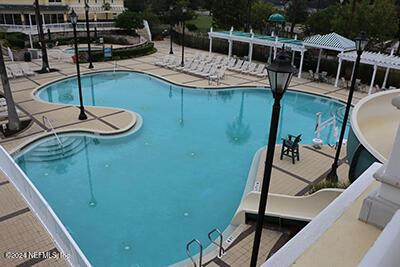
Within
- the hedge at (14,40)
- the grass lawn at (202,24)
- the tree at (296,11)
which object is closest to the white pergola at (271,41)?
the hedge at (14,40)

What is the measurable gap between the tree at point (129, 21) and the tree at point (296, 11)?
60.6 feet

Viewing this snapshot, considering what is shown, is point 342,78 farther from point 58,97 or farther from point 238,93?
point 58,97

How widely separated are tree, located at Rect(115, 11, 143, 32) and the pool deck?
38.5ft

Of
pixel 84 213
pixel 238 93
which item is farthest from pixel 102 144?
pixel 238 93

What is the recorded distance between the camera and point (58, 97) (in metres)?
18.2

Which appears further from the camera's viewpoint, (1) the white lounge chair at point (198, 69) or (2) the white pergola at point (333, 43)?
(1) the white lounge chair at point (198, 69)

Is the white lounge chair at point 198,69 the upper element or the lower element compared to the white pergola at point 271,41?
lower

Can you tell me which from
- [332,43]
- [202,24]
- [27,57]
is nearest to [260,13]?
[332,43]

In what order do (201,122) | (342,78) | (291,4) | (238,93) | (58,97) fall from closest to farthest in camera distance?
(201,122) < (58,97) < (238,93) < (342,78) < (291,4)

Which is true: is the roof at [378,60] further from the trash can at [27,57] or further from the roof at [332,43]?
the trash can at [27,57]

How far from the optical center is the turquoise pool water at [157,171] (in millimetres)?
8172

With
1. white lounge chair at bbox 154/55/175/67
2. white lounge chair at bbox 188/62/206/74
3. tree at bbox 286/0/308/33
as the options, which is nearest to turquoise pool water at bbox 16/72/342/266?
white lounge chair at bbox 188/62/206/74

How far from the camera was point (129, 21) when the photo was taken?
116ft

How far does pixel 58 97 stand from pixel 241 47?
17397 millimetres
